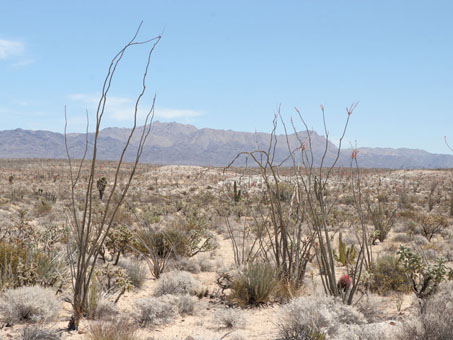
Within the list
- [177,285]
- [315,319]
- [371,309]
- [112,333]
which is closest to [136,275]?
[177,285]

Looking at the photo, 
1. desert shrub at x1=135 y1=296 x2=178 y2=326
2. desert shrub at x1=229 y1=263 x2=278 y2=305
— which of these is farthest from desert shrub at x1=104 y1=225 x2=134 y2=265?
desert shrub at x1=229 y1=263 x2=278 y2=305

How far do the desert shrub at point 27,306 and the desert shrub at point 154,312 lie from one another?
1.06 meters

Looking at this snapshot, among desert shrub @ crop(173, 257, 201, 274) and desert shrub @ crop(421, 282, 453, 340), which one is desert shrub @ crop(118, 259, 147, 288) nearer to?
desert shrub @ crop(173, 257, 201, 274)

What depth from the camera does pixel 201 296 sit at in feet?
21.8

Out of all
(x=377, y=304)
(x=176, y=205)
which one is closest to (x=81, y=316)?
(x=377, y=304)

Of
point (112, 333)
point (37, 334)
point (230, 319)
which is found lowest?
point (230, 319)

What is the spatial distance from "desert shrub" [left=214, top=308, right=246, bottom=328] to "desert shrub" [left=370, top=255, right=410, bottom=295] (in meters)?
2.61

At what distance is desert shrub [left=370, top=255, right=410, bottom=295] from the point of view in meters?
6.84

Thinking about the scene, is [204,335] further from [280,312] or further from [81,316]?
[81,316]

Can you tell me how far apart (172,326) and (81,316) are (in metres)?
1.15

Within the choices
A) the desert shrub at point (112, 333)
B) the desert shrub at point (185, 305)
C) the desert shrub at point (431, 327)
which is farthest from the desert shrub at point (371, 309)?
the desert shrub at point (112, 333)

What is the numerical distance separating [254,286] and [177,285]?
1383 millimetres

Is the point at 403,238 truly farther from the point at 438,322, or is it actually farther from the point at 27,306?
the point at 27,306

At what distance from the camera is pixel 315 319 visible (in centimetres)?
445
